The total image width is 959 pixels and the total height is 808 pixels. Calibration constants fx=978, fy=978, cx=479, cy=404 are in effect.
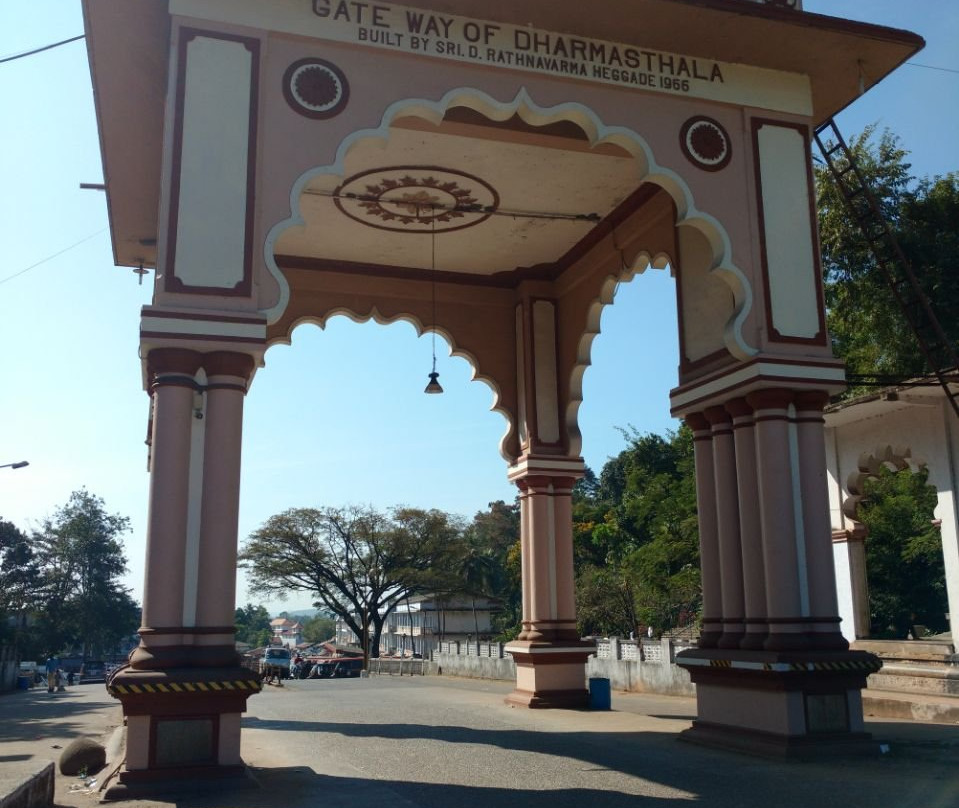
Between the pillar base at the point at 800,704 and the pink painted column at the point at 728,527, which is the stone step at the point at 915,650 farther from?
the pillar base at the point at 800,704

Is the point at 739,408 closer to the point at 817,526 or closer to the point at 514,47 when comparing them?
the point at 817,526

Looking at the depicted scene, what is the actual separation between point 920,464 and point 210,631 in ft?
36.6

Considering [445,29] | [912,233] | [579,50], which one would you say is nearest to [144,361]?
[445,29]

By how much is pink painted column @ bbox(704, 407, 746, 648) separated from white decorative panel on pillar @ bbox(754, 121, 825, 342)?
118 cm

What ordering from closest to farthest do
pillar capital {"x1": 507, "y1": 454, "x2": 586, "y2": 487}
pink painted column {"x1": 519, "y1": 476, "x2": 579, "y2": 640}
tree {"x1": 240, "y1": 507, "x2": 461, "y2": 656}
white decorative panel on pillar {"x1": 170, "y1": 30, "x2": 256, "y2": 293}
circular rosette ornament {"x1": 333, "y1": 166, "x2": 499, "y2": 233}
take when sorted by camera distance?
white decorative panel on pillar {"x1": 170, "y1": 30, "x2": 256, "y2": 293}, circular rosette ornament {"x1": 333, "y1": 166, "x2": 499, "y2": 233}, pink painted column {"x1": 519, "y1": 476, "x2": 579, "y2": 640}, pillar capital {"x1": 507, "y1": 454, "x2": 586, "y2": 487}, tree {"x1": 240, "y1": 507, "x2": 461, "y2": 656}

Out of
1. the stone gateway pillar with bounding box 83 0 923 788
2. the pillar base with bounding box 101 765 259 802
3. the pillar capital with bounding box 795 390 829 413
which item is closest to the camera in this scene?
the pillar base with bounding box 101 765 259 802

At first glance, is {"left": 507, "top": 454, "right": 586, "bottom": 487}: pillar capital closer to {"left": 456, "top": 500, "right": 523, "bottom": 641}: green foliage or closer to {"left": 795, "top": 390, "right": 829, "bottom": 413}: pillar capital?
{"left": 795, "top": 390, "right": 829, "bottom": 413}: pillar capital

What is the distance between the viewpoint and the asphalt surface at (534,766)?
698cm

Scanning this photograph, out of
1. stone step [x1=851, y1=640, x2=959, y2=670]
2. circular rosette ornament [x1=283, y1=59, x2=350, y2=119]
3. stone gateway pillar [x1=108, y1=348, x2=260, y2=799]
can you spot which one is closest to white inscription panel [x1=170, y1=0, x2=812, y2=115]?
circular rosette ornament [x1=283, y1=59, x2=350, y2=119]

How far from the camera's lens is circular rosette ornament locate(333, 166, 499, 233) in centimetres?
1233

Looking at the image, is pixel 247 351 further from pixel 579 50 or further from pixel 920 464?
pixel 920 464

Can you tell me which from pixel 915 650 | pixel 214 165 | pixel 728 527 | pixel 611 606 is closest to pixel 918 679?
pixel 915 650

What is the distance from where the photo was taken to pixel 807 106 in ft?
34.7

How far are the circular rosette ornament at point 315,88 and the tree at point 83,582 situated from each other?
56.0 metres
